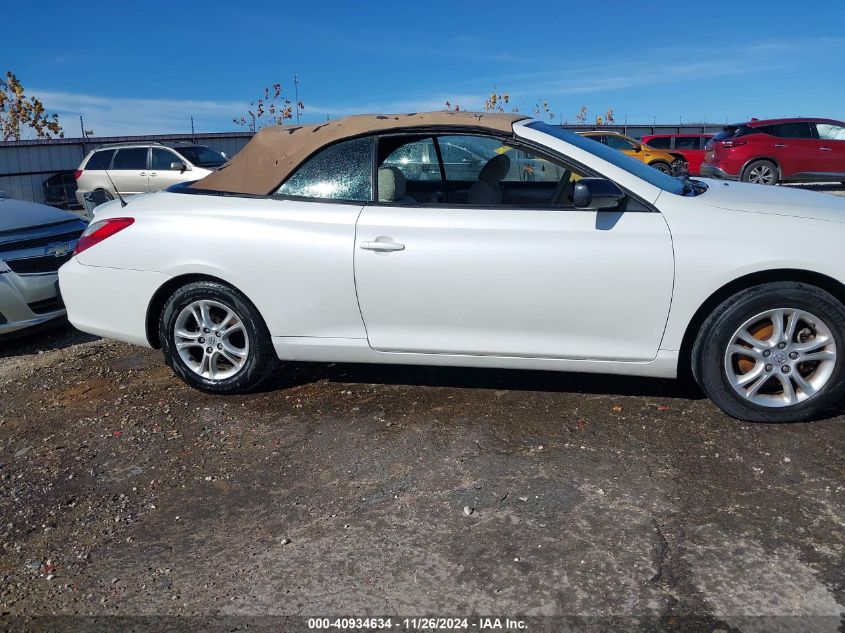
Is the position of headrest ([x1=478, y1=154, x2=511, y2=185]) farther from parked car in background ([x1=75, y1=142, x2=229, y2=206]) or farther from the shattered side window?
parked car in background ([x1=75, y1=142, x2=229, y2=206])

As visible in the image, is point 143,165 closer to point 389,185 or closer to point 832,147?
point 389,185

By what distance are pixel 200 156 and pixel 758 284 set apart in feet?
48.9

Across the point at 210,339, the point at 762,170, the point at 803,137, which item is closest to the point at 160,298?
the point at 210,339

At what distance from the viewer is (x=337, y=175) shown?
4145 millimetres

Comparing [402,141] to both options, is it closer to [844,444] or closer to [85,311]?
[85,311]

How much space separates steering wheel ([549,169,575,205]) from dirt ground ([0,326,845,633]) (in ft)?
3.73

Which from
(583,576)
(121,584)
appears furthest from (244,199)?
(583,576)

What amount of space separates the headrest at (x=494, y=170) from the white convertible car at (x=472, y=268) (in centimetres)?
4

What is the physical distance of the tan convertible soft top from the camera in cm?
412

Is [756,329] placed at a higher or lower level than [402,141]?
lower

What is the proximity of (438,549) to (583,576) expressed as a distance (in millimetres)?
557

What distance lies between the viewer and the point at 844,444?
11.4 ft

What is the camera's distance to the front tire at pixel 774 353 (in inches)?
140

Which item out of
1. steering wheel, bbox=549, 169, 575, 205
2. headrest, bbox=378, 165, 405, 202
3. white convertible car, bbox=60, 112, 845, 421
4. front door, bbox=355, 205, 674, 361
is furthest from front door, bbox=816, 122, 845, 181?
headrest, bbox=378, 165, 405, 202
